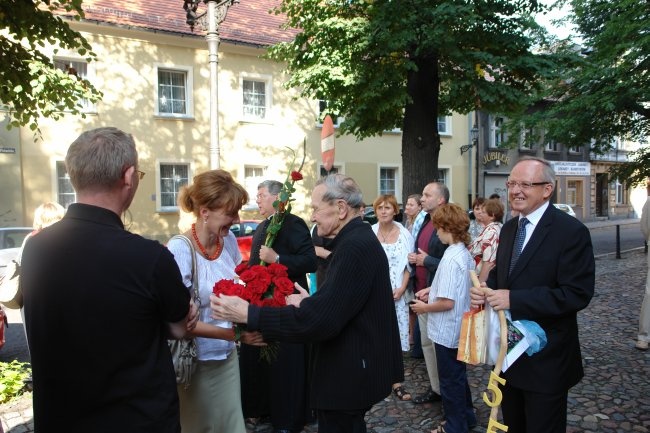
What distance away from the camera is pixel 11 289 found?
447cm

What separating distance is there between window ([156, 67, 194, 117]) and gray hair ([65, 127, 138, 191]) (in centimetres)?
1661

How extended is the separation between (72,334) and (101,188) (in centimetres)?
49

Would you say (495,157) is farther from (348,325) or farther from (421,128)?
(348,325)

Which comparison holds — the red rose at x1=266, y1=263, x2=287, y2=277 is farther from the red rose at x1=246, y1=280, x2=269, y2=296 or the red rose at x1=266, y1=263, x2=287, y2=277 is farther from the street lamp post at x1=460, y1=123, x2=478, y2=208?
the street lamp post at x1=460, y1=123, x2=478, y2=208

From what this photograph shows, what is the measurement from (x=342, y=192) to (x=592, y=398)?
3615 mm

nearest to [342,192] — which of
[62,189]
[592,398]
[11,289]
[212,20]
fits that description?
[11,289]

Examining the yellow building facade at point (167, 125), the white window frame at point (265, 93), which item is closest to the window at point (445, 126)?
the yellow building facade at point (167, 125)

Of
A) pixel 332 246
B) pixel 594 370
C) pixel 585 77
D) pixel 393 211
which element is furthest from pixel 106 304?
pixel 585 77

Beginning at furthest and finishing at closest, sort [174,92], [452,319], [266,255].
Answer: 1. [174,92]
2. [452,319]
3. [266,255]

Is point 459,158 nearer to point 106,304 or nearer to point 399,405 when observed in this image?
point 399,405

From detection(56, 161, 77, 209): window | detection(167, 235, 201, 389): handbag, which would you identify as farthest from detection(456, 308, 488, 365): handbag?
detection(56, 161, 77, 209): window

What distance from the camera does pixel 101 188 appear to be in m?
1.79

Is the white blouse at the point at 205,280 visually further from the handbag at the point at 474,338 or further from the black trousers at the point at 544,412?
the black trousers at the point at 544,412

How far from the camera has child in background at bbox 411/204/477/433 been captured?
3.91 meters
